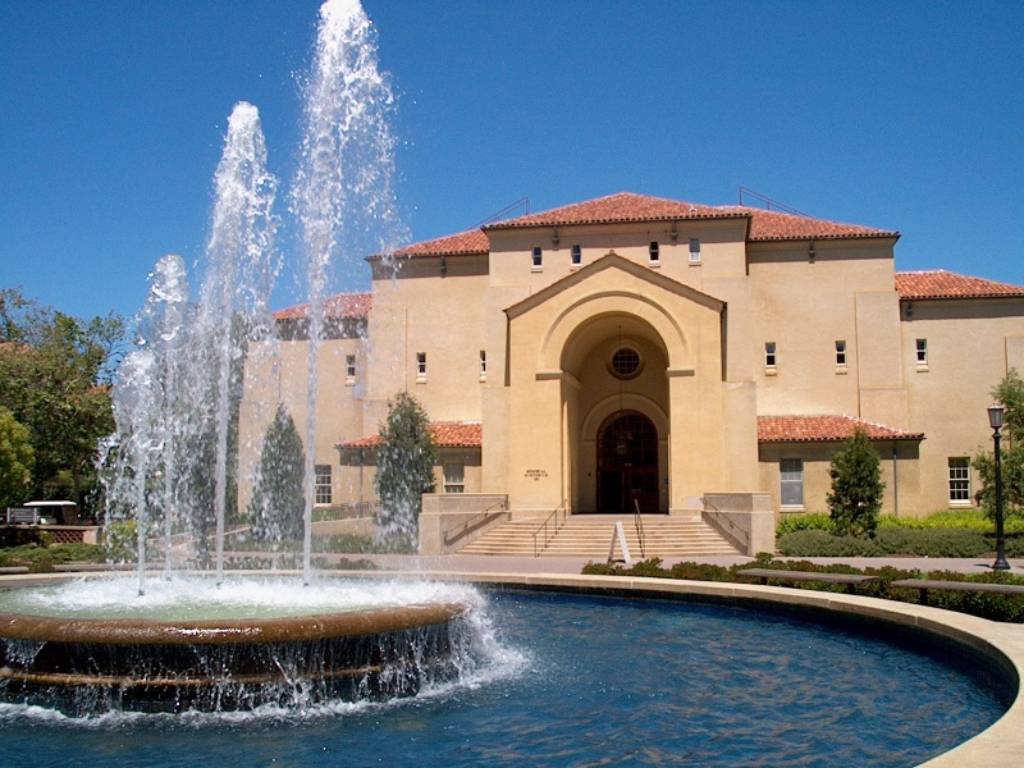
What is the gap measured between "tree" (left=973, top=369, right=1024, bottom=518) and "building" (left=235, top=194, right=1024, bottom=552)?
2691 millimetres

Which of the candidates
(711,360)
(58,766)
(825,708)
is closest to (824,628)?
(825,708)

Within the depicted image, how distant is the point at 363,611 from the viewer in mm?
12422

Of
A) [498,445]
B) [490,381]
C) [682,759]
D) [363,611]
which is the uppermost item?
[490,381]

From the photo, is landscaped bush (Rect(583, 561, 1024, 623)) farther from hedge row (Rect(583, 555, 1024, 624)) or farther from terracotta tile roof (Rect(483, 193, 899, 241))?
terracotta tile roof (Rect(483, 193, 899, 241))

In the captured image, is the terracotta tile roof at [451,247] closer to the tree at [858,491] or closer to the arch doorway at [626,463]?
the arch doorway at [626,463]

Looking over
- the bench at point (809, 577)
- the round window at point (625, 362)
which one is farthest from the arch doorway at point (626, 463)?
the bench at point (809, 577)

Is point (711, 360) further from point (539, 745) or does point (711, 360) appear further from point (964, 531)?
point (539, 745)

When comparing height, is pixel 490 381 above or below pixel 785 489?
above

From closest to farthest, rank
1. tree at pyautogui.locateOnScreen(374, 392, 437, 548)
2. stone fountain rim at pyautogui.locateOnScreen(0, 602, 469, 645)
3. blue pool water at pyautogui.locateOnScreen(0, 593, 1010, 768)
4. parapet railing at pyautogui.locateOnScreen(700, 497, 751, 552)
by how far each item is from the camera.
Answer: blue pool water at pyautogui.locateOnScreen(0, 593, 1010, 768)
stone fountain rim at pyautogui.locateOnScreen(0, 602, 469, 645)
parapet railing at pyautogui.locateOnScreen(700, 497, 751, 552)
tree at pyautogui.locateOnScreen(374, 392, 437, 548)

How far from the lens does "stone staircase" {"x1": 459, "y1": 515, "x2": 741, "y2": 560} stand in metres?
32.2

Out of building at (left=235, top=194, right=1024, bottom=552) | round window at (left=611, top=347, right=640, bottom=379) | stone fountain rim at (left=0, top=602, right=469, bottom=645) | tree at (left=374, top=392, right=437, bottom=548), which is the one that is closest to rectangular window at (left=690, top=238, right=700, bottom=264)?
building at (left=235, top=194, right=1024, bottom=552)

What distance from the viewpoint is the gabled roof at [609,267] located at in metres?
37.3

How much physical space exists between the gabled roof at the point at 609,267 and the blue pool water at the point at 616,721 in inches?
908

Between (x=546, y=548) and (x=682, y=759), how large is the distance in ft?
76.1
